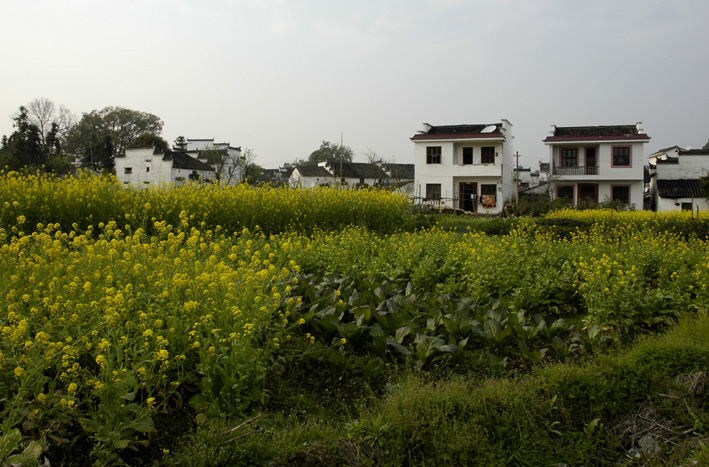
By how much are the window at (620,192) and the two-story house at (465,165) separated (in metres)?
6.66

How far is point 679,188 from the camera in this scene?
35.5 metres

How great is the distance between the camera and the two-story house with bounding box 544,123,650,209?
3478cm

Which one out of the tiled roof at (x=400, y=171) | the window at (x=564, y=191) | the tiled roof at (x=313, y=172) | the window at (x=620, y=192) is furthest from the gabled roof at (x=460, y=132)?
the tiled roof at (x=313, y=172)

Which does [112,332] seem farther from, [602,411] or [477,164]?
[477,164]

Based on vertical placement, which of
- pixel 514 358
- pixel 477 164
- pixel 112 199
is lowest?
pixel 514 358

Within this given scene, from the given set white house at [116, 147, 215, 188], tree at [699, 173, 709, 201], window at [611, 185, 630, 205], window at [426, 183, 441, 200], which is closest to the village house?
white house at [116, 147, 215, 188]

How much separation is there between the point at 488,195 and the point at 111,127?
1615 inches

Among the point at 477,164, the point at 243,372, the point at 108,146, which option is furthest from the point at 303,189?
the point at 108,146

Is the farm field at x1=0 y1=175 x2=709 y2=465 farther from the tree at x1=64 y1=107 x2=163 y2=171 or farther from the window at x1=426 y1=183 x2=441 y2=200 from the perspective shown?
the tree at x1=64 y1=107 x2=163 y2=171

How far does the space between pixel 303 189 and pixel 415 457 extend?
10861mm

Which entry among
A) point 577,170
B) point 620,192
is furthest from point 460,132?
point 620,192

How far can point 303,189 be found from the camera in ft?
45.2

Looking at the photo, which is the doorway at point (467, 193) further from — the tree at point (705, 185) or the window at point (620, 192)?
the tree at point (705, 185)

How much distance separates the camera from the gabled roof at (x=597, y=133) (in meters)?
34.8
